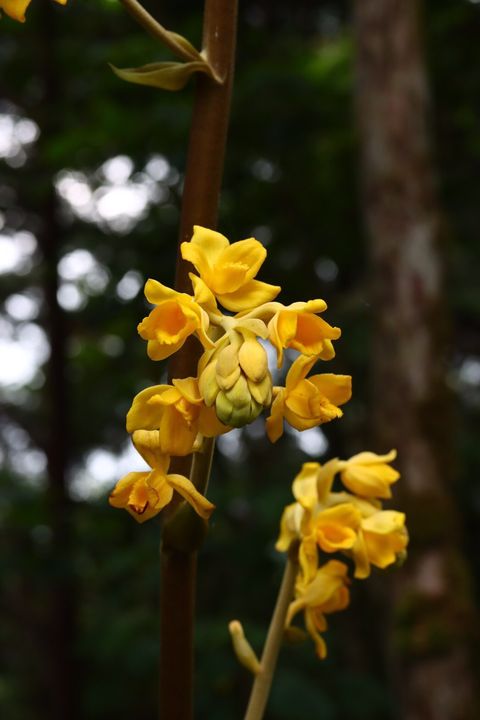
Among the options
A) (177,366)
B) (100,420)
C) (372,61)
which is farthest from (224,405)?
(100,420)

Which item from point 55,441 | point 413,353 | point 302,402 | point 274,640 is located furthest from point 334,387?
point 55,441

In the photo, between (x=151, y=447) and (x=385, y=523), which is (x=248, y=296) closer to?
(x=151, y=447)

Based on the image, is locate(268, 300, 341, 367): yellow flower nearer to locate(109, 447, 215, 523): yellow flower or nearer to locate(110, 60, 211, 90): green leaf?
locate(109, 447, 215, 523): yellow flower

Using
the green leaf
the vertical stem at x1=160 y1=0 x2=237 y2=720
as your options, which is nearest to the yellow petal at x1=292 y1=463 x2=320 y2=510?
the vertical stem at x1=160 y1=0 x2=237 y2=720

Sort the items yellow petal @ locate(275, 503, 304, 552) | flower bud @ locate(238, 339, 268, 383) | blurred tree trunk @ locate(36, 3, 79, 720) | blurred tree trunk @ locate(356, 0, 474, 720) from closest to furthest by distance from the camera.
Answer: flower bud @ locate(238, 339, 268, 383)
yellow petal @ locate(275, 503, 304, 552)
blurred tree trunk @ locate(356, 0, 474, 720)
blurred tree trunk @ locate(36, 3, 79, 720)

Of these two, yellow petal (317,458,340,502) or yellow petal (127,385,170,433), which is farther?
yellow petal (317,458,340,502)

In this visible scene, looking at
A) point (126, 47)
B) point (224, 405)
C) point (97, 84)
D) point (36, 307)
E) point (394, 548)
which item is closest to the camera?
point (224, 405)

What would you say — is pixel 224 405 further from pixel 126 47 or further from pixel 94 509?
pixel 94 509

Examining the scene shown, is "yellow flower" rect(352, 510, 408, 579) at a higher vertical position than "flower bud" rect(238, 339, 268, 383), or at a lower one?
lower
